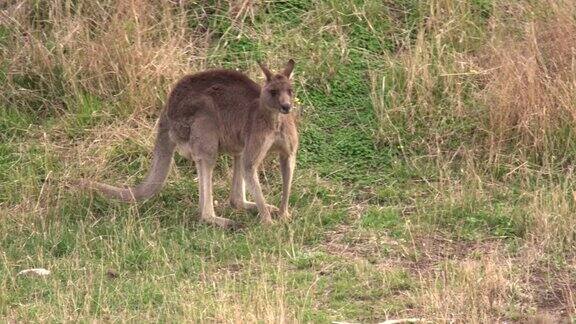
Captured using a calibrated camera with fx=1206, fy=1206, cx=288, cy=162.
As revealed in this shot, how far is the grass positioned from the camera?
20.5 feet

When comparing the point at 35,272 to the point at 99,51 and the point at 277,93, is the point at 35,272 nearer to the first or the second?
A: the point at 277,93

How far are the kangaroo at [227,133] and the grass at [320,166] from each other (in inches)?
5.7

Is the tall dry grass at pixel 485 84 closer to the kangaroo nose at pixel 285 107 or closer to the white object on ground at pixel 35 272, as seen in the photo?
the kangaroo nose at pixel 285 107

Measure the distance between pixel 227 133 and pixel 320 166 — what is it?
842 mm

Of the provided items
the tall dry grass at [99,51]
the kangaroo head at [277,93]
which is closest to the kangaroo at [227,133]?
the kangaroo head at [277,93]

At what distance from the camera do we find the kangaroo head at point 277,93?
24.6ft

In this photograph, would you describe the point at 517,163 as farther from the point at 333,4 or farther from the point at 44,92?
the point at 44,92

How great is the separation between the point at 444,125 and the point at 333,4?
5.01 ft

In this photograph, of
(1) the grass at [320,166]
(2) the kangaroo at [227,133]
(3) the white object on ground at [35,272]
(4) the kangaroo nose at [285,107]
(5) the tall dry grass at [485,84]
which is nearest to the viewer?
(1) the grass at [320,166]

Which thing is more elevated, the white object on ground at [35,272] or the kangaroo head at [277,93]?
the kangaroo head at [277,93]

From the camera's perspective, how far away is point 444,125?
846 centimetres

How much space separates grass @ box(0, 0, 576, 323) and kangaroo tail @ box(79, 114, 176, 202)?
0.08 metres

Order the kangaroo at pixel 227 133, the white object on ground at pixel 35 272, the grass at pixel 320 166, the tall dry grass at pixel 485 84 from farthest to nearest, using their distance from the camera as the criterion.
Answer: the tall dry grass at pixel 485 84, the kangaroo at pixel 227 133, the white object on ground at pixel 35 272, the grass at pixel 320 166

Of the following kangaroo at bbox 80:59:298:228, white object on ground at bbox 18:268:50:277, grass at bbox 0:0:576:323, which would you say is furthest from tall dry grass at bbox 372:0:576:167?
white object on ground at bbox 18:268:50:277
